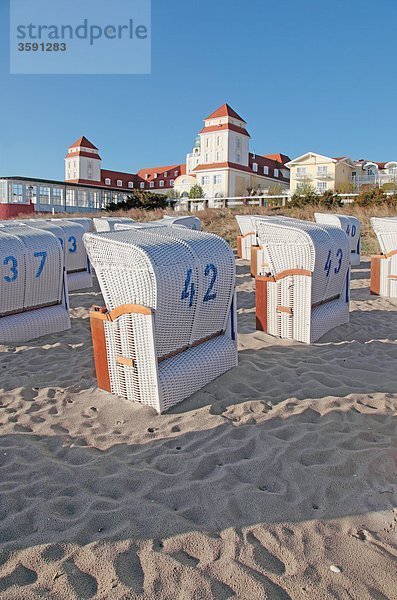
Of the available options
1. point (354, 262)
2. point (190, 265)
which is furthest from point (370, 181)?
point (190, 265)

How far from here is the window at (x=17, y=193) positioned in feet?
122

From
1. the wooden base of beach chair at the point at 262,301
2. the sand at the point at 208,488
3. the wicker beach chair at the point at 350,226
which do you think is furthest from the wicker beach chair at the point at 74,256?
the wicker beach chair at the point at 350,226

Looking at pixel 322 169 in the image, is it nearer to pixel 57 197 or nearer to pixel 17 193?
pixel 57 197

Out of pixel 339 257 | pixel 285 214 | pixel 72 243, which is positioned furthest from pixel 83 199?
pixel 339 257

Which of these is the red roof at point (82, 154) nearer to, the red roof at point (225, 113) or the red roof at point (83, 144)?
the red roof at point (83, 144)

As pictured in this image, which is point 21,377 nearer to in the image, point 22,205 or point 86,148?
point 22,205

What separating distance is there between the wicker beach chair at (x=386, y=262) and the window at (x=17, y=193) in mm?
34848

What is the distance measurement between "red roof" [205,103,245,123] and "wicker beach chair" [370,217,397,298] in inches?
2041

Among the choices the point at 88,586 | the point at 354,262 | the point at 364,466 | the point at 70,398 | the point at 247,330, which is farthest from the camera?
the point at 354,262

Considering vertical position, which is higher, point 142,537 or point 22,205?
Result: point 22,205

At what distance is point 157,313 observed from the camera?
129 inches

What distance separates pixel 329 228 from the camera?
18.4 ft

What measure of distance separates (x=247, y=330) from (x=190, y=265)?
2234 millimetres

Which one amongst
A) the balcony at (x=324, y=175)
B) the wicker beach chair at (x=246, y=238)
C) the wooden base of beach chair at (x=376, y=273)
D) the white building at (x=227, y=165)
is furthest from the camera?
the white building at (x=227, y=165)
